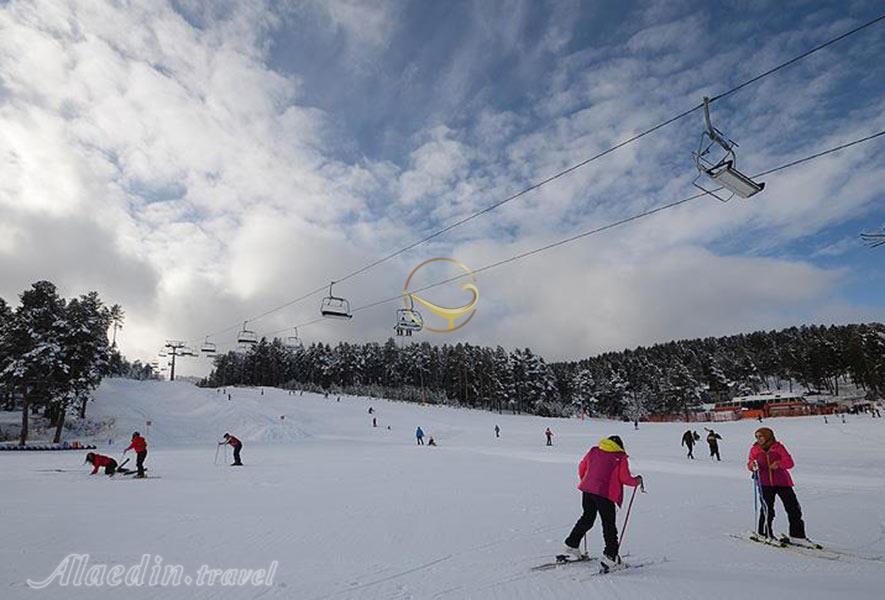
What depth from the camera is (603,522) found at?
554 centimetres

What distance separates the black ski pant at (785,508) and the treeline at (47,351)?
139 feet

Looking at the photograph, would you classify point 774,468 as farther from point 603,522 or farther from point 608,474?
point 603,522

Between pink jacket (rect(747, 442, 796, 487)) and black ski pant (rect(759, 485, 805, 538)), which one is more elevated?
pink jacket (rect(747, 442, 796, 487))

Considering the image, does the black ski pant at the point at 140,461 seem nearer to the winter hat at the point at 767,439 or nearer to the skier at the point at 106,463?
the skier at the point at 106,463

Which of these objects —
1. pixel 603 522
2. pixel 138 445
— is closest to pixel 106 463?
pixel 138 445

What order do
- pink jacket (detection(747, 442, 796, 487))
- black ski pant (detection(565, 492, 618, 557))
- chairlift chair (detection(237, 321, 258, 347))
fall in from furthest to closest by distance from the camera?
chairlift chair (detection(237, 321, 258, 347)), pink jacket (detection(747, 442, 796, 487)), black ski pant (detection(565, 492, 618, 557))

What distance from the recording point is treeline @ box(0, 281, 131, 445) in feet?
113

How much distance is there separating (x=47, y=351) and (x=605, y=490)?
42.2 metres

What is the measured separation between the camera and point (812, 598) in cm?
443

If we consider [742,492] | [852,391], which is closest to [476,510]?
[742,492]

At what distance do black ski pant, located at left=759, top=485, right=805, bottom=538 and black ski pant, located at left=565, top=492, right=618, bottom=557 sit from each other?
2.78 metres

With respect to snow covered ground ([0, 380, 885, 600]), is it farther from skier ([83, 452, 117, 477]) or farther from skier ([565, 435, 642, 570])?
skier ([83, 452, 117, 477])

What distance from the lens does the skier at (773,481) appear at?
657 centimetres

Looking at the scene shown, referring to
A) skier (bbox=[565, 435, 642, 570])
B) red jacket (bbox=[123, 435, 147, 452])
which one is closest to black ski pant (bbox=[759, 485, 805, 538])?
skier (bbox=[565, 435, 642, 570])
